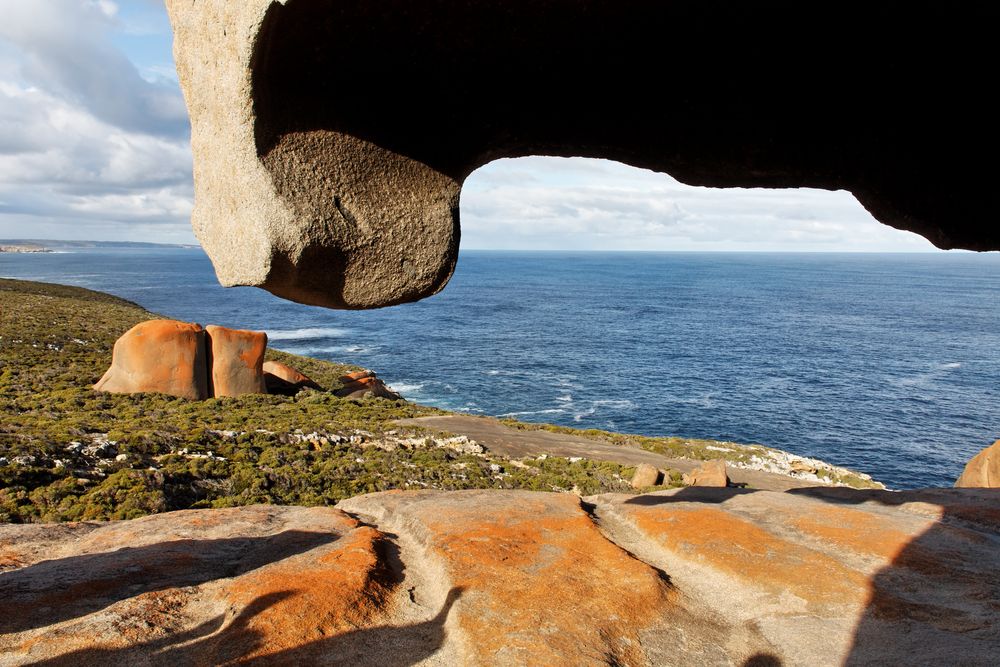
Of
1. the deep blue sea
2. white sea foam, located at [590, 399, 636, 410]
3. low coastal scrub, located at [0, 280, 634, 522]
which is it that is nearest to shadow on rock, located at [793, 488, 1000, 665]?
low coastal scrub, located at [0, 280, 634, 522]

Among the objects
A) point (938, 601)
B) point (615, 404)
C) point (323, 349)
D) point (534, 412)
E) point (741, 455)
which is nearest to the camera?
point (938, 601)

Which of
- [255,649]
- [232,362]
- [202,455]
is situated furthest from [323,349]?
[255,649]

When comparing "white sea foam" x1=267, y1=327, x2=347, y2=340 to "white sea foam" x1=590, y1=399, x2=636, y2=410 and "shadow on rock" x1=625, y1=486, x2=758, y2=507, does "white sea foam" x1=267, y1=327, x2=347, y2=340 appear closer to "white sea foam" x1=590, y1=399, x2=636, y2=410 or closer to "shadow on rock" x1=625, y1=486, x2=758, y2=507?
"white sea foam" x1=590, y1=399, x2=636, y2=410

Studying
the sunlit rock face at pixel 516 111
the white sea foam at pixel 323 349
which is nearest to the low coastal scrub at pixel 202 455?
the sunlit rock face at pixel 516 111

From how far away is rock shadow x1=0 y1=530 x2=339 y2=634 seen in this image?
3.42 m

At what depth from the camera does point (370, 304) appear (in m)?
4.85

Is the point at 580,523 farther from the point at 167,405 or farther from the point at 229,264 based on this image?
the point at 167,405

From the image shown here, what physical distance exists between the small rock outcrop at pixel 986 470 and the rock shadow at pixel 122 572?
11592 millimetres

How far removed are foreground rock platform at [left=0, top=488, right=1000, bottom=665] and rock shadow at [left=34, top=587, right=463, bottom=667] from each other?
11 millimetres

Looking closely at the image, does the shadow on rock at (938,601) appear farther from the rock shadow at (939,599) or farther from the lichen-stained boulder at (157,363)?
the lichen-stained boulder at (157,363)

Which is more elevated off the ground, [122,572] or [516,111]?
[516,111]

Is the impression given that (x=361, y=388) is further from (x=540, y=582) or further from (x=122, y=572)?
(x=540, y=582)

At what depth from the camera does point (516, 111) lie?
4715mm

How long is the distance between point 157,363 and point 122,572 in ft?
83.6
